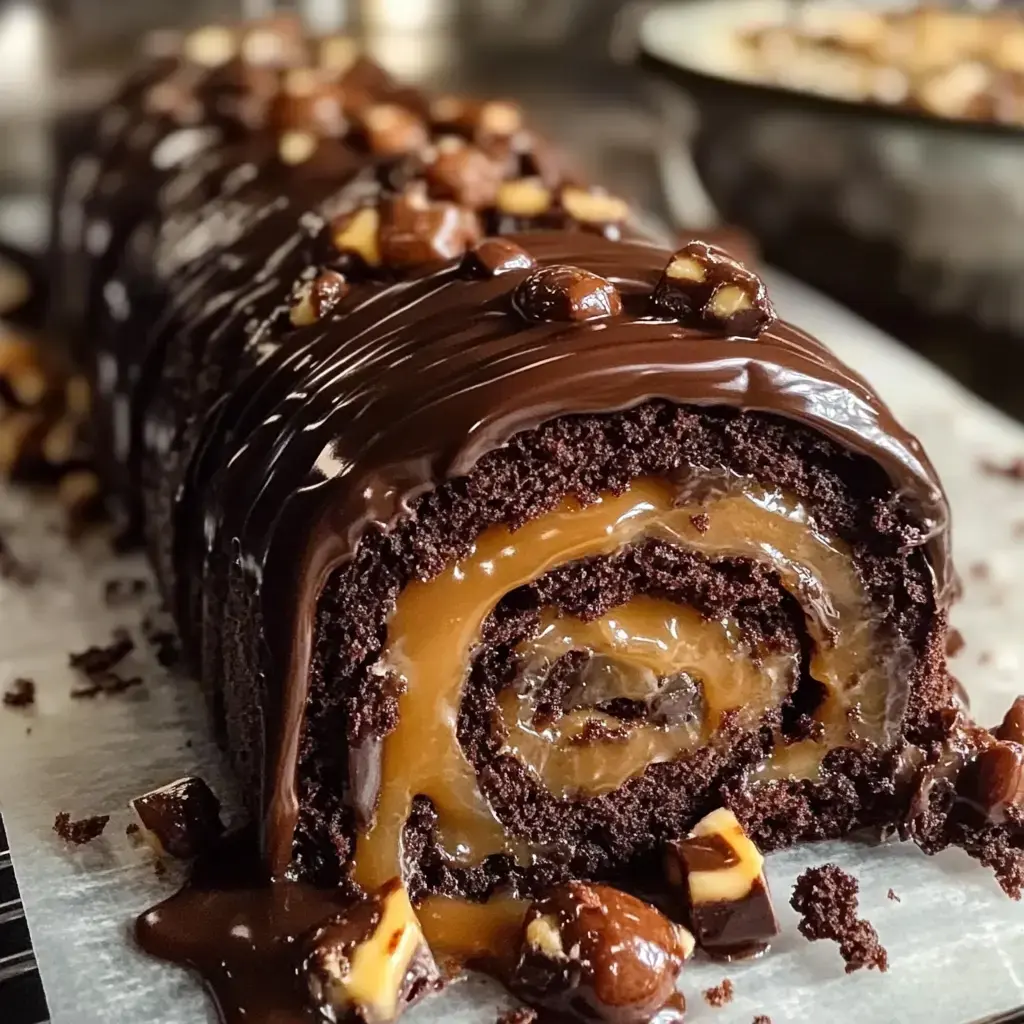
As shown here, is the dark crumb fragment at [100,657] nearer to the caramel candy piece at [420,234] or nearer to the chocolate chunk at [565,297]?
the caramel candy piece at [420,234]

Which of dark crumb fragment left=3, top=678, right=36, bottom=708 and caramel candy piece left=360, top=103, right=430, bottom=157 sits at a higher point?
caramel candy piece left=360, top=103, right=430, bottom=157

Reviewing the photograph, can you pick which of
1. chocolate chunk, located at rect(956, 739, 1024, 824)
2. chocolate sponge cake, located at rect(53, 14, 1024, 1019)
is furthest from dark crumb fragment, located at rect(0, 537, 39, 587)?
chocolate chunk, located at rect(956, 739, 1024, 824)

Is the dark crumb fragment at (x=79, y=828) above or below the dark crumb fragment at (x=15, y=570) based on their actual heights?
above

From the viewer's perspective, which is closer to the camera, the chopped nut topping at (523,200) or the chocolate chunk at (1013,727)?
the chocolate chunk at (1013,727)

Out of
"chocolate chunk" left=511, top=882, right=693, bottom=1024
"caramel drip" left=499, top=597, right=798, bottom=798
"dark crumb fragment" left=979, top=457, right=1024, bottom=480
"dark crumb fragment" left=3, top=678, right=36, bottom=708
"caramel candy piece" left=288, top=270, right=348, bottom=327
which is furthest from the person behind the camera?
"dark crumb fragment" left=979, top=457, right=1024, bottom=480

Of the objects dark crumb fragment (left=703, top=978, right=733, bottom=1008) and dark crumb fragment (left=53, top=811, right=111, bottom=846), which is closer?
dark crumb fragment (left=703, top=978, right=733, bottom=1008)

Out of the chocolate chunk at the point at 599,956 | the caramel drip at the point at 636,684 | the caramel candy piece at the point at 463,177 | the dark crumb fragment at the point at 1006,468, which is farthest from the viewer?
the dark crumb fragment at the point at 1006,468

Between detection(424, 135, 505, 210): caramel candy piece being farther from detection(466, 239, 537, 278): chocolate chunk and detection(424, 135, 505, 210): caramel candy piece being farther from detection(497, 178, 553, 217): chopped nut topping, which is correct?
detection(466, 239, 537, 278): chocolate chunk

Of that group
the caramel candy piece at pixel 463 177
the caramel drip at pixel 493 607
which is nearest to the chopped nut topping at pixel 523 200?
the caramel candy piece at pixel 463 177
